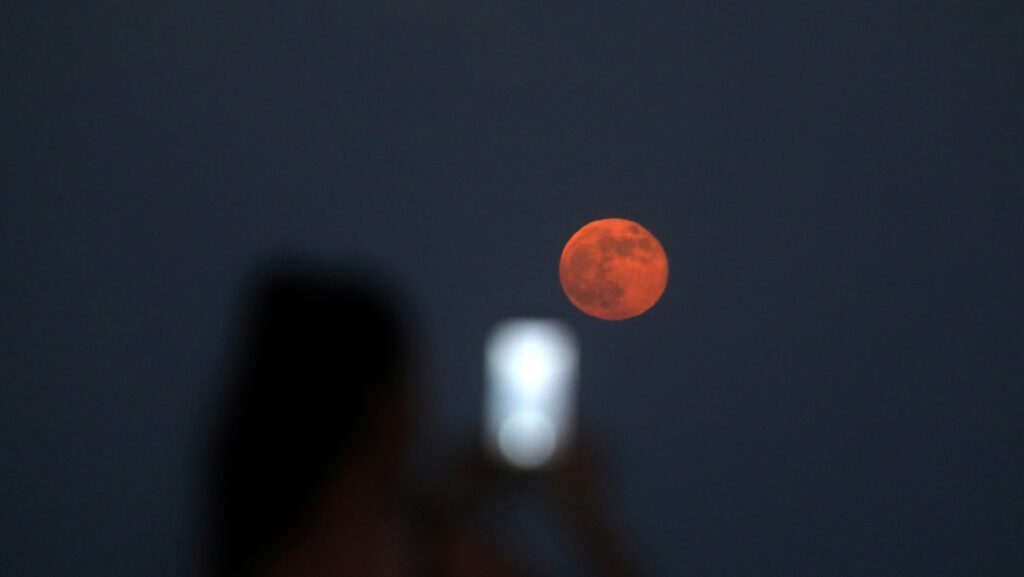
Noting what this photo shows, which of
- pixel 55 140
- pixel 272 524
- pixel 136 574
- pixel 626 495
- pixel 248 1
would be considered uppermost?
pixel 248 1

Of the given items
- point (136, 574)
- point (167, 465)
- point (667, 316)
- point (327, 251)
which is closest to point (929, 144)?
point (667, 316)

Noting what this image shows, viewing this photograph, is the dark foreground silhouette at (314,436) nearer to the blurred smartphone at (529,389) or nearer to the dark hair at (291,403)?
the dark hair at (291,403)

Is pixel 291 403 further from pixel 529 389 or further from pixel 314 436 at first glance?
pixel 529 389

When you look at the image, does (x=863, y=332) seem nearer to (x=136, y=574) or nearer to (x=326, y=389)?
(x=326, y=389)

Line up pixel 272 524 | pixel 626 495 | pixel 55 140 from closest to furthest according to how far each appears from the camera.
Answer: pixel 272 524
pixel 55 140
pixel 626 495

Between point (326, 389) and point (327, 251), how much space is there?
2.29ft

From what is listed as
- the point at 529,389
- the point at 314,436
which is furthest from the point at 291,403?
the point at 529,389

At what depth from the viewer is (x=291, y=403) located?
416 mm

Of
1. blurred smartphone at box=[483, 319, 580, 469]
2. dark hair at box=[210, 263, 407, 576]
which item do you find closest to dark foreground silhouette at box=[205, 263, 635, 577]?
dark hair at box=[210, 263, 407, 576]

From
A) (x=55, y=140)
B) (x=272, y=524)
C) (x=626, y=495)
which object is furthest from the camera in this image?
(x=626, y=495)

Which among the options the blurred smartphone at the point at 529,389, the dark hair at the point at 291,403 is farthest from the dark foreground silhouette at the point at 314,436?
the blurred smartphone at the point at 529,389

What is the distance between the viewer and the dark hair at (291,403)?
15.9 inches

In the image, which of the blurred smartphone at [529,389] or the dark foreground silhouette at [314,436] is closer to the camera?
the dark foreground silhouette at [314,436]

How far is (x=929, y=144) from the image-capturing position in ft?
3.86
